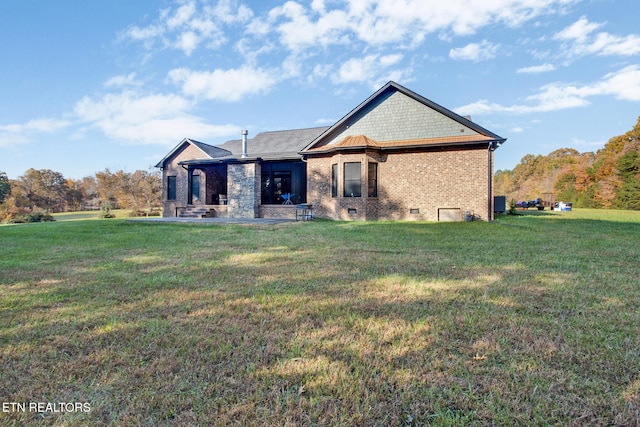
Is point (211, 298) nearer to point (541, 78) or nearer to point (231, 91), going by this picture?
point (231, 91)

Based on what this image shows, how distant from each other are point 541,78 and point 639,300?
2292 cm

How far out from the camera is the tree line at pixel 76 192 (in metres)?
28.6

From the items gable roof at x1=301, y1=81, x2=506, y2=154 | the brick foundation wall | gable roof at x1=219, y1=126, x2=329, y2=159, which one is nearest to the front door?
gable roof at x1=219, y1=126, x2=329, y2=159

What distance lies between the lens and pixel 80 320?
2.80 metres

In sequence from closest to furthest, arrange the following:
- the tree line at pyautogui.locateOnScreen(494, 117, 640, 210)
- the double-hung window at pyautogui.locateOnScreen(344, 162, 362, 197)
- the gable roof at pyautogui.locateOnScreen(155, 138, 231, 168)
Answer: the double-hung window at pyautogui.locateOnScreen(344, 162, 362, 197), the gable roof at pyautogui.locateOnScreen(155, 138, 231, 168), the tree line at pyautogui.locateOnScreen(494, 117, 640, 210)

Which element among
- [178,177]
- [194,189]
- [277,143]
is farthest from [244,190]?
[178,177]

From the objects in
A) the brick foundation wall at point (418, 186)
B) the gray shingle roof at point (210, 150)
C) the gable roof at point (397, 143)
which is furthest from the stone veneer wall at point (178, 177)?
the brick foundation wall at point (418, 186)

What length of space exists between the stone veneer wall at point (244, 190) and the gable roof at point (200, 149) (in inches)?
120

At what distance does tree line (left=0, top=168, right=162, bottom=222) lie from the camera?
28594 millimetres

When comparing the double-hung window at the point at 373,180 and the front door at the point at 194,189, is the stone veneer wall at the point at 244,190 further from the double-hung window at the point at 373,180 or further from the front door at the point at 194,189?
the double-hung window at the point at 373,180

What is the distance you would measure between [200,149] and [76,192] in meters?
31.9

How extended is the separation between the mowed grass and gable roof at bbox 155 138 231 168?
592 inches

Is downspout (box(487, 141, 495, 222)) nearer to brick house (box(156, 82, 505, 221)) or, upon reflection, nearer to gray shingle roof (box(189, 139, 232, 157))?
brick house (box(156, 82, 505, 221))

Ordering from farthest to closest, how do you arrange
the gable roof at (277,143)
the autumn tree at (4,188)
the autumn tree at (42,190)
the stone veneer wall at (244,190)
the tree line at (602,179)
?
1. the autumn tree at (42,190)
2. the autumn tree at (4,188)
3. the tree line at (602,179)
4. the gable roof at (277,143)
5. the stone veneer wall at (244,190)
